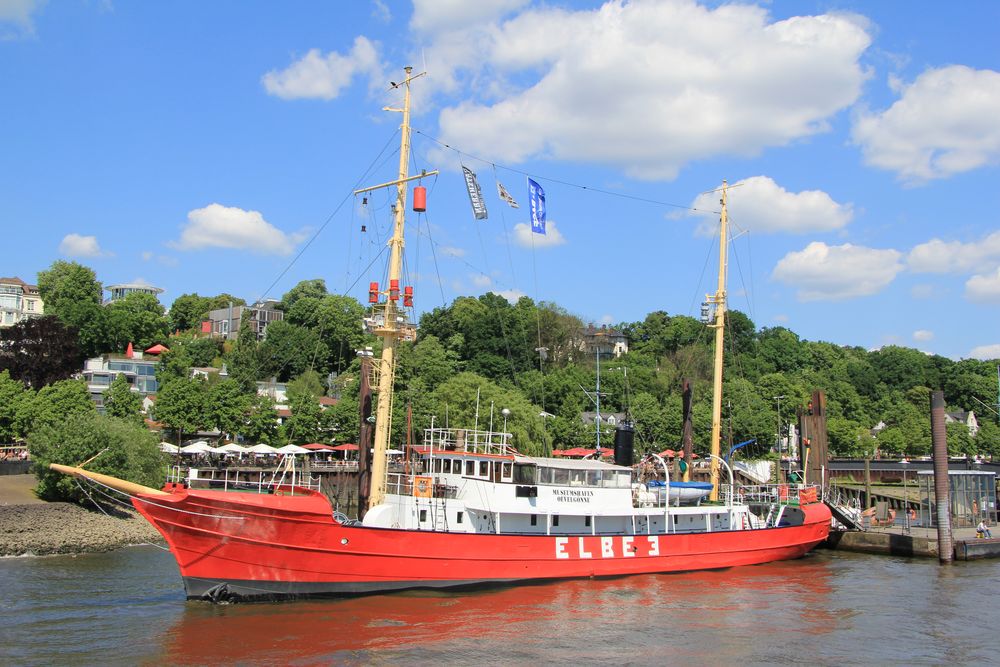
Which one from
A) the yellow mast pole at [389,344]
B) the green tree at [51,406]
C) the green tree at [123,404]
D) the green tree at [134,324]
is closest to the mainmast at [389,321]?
the yellow mast pole at [389,344]

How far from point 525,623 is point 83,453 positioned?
1155 inches

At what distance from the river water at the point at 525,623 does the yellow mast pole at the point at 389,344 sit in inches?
176

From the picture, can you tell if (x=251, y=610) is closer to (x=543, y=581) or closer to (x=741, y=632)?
(x=543, y=581)

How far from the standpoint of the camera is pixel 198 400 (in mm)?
64438

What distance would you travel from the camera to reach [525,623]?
23391 millimetres

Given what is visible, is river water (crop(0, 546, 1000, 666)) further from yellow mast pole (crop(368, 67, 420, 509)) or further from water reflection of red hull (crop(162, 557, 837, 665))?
yellow mast pole (crop(368, 67, 420, 509))

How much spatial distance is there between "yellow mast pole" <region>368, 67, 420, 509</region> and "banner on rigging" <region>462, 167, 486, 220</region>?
7.49 feet

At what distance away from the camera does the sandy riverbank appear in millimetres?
34938

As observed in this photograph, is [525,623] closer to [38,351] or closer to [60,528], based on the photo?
[60,528]

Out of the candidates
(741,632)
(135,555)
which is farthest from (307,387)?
(741,632)

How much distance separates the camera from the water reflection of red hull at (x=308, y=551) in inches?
955

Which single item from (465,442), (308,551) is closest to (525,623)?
(308,551)

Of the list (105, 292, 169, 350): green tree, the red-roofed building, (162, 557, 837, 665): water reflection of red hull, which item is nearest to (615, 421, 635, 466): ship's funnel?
(162, 557, 837, 665): water reflection of red hull

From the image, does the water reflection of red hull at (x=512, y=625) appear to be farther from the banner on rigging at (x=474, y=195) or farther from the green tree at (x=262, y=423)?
the green tree at (x=262, y=423)
